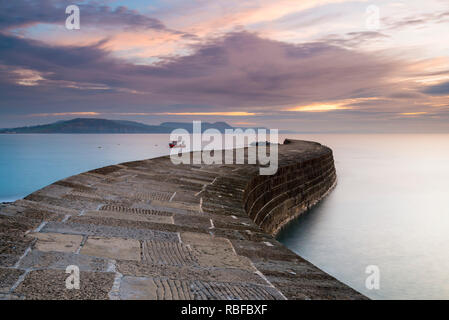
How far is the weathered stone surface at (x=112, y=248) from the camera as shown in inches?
105

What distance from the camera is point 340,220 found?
1612cm

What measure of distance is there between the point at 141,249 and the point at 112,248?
0.78 feet

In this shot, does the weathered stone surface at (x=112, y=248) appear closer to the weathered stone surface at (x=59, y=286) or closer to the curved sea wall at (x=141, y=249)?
the curved sea wall at (x=141, y=249)

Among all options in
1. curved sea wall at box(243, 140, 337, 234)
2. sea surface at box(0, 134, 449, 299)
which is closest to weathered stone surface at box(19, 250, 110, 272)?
curved sea wall at box(243, 140, 337, 234)

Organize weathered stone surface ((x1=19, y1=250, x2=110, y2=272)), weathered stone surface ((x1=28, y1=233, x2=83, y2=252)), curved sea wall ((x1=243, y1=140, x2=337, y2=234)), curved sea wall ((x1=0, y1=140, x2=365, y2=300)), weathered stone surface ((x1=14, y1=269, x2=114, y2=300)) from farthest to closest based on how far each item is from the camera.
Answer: curved sea wall ((x1=243, y1=140, x2=337, y2=234)), weathered stone surface ((x1=28, y1=233, x2=83, y2=252)), weathered stone surface ((x1=19, y1=250, x2=110, y2=272)), curved sea wall ((x1=0, y1=140, x2=365, y2=300)), weathered stone surface ((x1=14, y1=269, x2=114, y2=300))

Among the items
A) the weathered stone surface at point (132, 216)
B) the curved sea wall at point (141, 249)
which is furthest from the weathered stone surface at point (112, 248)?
the weathered stone surface at point (132, 216)

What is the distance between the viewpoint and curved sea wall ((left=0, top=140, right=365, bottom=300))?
7.00ft

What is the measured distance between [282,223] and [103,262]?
1097 cm

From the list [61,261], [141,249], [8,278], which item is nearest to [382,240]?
[141,249]

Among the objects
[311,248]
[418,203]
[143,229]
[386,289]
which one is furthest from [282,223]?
[418,203]

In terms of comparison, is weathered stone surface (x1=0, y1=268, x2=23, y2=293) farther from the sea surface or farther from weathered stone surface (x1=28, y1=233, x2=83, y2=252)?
the sea surface

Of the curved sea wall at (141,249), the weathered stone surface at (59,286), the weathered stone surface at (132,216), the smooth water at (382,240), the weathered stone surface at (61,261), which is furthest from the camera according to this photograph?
the smooth water at (382,240)

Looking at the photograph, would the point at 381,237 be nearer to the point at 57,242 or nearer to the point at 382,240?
the point at 382,240
